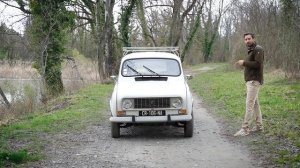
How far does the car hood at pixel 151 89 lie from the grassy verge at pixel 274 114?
1.80 metres

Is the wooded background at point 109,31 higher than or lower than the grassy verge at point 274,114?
higher

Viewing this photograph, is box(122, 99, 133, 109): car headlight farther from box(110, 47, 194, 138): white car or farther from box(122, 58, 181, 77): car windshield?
box(122, 58, 181, 77): car windshield

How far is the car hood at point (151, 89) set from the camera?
32.7ft

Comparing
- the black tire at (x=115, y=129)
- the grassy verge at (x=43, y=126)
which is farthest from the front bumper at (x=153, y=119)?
the grassy verge at (x=43, y=126)

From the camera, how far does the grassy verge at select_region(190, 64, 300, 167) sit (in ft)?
27.6

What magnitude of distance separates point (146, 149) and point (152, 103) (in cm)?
125

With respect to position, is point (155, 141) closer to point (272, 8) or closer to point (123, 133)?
point (123, 133)

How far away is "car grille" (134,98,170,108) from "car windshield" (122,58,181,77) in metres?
1.31

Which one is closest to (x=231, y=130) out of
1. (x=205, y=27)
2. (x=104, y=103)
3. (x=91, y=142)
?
(x=91, y=142)

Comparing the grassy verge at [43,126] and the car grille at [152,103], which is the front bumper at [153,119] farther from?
the grassy verge at [43,126]

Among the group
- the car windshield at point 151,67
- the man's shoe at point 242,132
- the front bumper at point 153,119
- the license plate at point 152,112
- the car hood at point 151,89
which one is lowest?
the man's shoe at point 242,132

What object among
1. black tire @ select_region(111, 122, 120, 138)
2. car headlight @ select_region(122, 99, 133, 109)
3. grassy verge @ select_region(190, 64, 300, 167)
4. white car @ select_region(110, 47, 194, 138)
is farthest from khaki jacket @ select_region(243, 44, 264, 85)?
black tire @ select_region(111, 122, 120, 138)

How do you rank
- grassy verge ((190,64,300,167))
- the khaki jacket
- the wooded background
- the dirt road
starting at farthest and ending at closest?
the wooded background, the khaki jacket, grassy verge ((190,64,300,167)), the dirt road

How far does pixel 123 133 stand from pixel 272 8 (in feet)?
63.9
